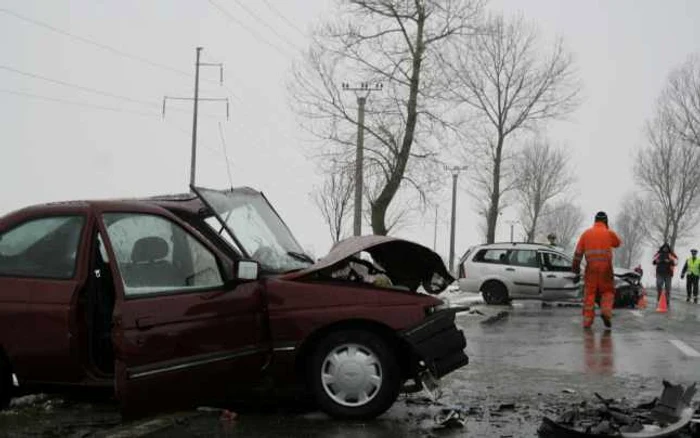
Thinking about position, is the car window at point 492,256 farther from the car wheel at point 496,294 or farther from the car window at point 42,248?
the car window at point 42,248

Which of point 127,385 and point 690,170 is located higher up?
point 690,170

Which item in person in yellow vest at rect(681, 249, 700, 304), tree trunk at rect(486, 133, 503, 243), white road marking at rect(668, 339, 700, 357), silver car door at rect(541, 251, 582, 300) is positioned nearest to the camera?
white road marking at rect(668, 339, 700, 357)

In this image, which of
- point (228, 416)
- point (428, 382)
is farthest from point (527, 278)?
point (228, 416)

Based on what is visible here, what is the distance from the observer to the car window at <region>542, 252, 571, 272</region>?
74.6 feet

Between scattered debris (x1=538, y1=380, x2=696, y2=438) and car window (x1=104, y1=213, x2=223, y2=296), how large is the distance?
2.52m

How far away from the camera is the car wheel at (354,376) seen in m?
6.16

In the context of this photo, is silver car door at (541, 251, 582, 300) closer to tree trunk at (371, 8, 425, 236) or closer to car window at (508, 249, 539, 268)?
car window at (508, 249, 539, 268)

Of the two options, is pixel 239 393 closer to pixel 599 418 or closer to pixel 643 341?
pixel 599 418

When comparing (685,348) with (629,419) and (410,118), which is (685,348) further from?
(410,118)

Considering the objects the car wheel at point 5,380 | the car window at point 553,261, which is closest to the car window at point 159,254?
the car wheel at point 5,380

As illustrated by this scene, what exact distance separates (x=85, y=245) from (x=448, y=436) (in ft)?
9.31

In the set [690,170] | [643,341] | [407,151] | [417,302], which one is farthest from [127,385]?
[690,170]

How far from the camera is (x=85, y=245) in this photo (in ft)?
20.5

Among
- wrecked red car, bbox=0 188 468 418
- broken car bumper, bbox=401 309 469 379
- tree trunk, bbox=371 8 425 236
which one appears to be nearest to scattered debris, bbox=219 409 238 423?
wrecked red car, bbox=0 188 468 418
